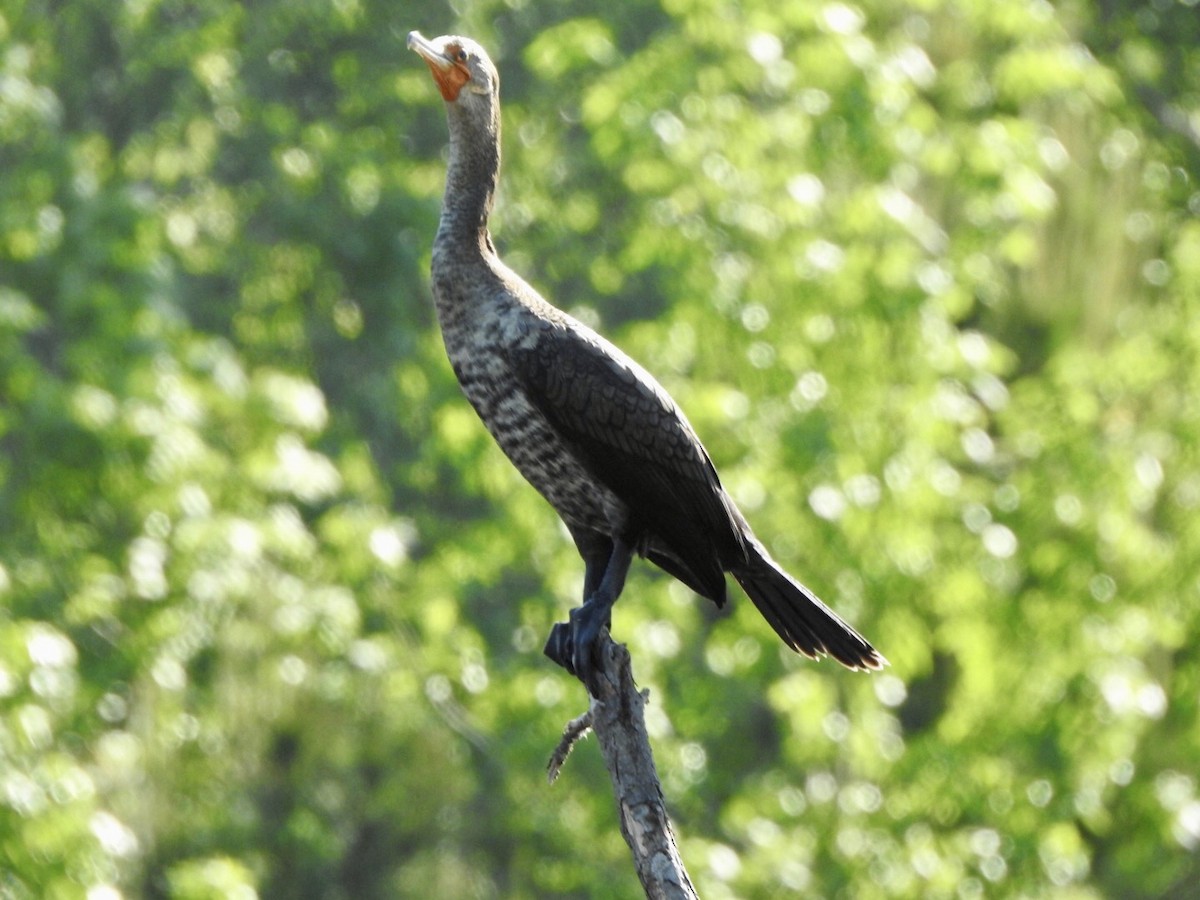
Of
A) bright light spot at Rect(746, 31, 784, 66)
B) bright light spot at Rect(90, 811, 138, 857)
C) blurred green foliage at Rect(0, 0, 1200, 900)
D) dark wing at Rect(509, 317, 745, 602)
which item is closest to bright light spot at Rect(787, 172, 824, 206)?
blurred green foliage at Rect(0, 0, 1200, 900)

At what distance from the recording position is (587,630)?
162 inches

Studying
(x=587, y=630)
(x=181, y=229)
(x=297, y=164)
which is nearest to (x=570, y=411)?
(x=587, y=630)

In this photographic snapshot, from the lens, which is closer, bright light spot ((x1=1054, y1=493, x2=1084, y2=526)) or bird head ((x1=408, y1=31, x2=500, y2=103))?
bird head ((x1=408, y1=31, x2=500, y2=103))

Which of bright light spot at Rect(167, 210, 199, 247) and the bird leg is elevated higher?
the bird leg

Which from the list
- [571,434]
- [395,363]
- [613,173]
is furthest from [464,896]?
[571,434]

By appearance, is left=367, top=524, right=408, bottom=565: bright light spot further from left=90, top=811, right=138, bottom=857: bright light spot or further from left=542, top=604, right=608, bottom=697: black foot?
left=542, top=604, right=608, bottom=697: black foot

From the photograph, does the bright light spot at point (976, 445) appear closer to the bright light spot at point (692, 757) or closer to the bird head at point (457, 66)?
the bright light spot at point (692, 757)

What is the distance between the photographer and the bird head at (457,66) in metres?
4.38

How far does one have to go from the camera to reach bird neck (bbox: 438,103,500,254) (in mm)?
4293

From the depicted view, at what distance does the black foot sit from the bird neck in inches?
33.2

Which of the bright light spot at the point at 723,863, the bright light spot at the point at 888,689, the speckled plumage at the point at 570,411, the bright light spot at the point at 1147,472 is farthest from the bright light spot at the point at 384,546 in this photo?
the speckled plumage at the point at 570,411

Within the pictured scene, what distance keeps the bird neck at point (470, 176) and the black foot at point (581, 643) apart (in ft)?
2.76

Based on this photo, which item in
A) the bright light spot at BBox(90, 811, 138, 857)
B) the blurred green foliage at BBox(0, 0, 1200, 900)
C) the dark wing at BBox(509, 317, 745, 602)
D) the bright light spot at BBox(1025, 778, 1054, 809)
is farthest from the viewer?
the bright light spot at BBox(1025, 778, 1054, 809)

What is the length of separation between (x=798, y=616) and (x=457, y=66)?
1.46 metres
